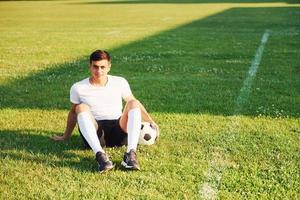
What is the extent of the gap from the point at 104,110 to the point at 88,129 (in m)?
0.68

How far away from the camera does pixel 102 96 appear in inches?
299

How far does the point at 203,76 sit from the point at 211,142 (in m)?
5.46

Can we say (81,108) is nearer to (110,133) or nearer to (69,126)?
(110,133)

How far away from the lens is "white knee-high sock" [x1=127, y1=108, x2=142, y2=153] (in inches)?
279

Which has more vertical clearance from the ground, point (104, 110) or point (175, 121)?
point (104, 110)

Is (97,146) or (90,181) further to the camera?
(97,146)

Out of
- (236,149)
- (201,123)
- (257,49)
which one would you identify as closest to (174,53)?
(257,49)

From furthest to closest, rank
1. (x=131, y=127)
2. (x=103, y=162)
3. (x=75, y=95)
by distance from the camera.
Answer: (x=75, y=95)
(x=131, y=127)
(x=103, y=162)

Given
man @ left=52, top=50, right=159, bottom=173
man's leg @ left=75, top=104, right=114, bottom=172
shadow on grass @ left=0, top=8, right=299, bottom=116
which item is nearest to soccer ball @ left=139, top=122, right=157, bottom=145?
man @ left=52, top=50, right=159, bottom=173

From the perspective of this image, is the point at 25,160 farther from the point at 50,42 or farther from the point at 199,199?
the point at 50,42

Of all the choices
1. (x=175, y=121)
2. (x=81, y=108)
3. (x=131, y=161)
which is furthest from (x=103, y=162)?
(x=175, y=121)

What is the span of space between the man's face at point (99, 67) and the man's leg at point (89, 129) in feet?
1.64

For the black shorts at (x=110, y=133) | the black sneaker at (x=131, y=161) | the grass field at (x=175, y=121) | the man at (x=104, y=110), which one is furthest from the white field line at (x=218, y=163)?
the black shorts at (x=110, y=133)

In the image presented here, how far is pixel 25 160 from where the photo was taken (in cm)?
732
